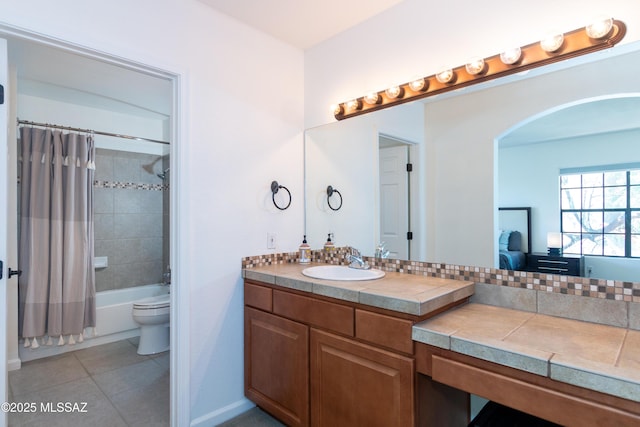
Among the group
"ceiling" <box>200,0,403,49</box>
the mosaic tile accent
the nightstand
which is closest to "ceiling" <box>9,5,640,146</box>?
"ceiling" <box>200,0,403,49</box>

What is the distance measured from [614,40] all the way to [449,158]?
79cm

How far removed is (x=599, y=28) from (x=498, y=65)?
38 centimetres

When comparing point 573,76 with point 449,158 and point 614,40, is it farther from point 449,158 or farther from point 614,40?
point 449,158

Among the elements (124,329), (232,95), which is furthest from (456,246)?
(124,329)

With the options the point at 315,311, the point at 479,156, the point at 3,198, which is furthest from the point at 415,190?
the point at 3,198

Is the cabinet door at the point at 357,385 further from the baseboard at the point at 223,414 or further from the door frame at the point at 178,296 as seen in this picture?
the door frame at the point at 178,296

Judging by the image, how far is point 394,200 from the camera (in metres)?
2.13

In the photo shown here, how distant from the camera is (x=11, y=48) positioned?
91.0 inches

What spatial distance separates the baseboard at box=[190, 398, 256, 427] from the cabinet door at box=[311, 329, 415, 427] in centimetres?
65

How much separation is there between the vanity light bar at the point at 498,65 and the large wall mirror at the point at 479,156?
5cm

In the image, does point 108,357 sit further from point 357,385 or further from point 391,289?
point 391,289

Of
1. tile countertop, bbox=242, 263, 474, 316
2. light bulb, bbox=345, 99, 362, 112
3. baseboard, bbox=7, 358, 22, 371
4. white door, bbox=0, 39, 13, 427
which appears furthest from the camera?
baseboard, bbox=7, 358, 22, 371

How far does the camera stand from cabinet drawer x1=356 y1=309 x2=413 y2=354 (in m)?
1.38

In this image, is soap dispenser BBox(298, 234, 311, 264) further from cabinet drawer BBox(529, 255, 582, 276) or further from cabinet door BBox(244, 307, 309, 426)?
cabinet drawer BBox(529, 255, 582, 276)
